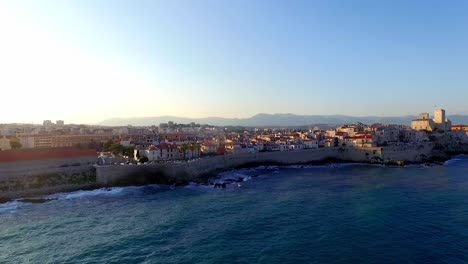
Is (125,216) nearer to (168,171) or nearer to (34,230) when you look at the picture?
(34,230)

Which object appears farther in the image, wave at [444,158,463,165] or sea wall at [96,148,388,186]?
wave at [444,158,463,165]

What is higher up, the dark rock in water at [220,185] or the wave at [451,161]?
the dark rock in water at [220,185]

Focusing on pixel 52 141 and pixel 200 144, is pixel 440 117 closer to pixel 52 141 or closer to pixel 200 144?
pixel 200 144

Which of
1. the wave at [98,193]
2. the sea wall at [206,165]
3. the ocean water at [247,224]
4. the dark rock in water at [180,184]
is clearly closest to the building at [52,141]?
the sea wall at [206,165]

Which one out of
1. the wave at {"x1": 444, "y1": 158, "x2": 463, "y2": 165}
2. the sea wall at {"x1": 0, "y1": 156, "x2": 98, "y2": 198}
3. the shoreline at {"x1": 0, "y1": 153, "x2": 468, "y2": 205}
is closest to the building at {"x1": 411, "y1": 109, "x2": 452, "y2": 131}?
the wave at {"x1": 444, "y1": 158, "x2": 463, "y2": 165}

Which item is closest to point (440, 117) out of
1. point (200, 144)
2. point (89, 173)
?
point (200, 144)

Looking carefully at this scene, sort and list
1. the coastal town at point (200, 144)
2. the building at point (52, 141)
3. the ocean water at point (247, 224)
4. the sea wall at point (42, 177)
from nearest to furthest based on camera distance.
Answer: the ocean water at point (247, 224), the sea wall at point (42, 177), the coastal town at point (200, 144), the building at point (52, 141)

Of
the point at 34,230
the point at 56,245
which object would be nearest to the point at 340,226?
the point at 56,245

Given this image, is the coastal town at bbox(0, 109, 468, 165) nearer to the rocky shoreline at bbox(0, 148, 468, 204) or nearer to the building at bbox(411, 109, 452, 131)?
the building at bbox(411, 109, 452, 131)

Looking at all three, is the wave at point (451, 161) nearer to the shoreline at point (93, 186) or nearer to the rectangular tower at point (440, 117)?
the shoreline at point (93, 186)
